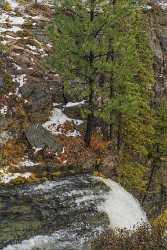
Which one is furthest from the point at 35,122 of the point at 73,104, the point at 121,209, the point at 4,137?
the point at 121,209

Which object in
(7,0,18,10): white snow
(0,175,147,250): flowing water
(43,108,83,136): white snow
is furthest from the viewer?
(7,0,18,10): white snow

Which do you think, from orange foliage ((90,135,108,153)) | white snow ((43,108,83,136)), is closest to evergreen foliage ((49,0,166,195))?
orange foliage ((90,135,108,153))

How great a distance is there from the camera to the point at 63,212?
71.2 ft

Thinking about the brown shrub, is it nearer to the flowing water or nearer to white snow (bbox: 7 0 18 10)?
the flowing water

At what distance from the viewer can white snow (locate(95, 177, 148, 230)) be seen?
21.7 meters

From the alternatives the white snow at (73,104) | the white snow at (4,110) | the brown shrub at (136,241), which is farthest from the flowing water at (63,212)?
the white snow at (73,104)

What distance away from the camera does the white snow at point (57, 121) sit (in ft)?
94.1

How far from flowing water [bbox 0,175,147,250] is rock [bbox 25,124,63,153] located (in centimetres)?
243

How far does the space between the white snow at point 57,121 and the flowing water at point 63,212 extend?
3.74 metres

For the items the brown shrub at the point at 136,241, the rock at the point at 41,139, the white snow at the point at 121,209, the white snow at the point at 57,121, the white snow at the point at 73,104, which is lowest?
the white snow at the point at 121,209

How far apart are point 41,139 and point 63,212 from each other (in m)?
6.65

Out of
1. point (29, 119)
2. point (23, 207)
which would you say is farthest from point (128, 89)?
point (23, 207)

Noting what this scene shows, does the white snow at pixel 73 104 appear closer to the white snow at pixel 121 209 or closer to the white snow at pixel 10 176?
the white snow at pixel 121 209

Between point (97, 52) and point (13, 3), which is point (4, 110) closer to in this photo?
point (97, 52)
